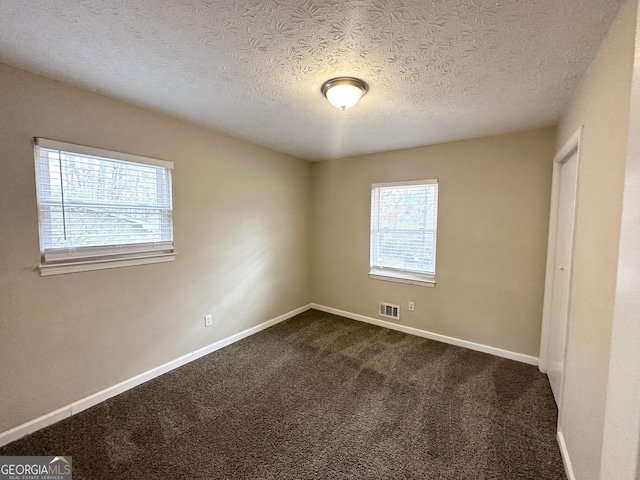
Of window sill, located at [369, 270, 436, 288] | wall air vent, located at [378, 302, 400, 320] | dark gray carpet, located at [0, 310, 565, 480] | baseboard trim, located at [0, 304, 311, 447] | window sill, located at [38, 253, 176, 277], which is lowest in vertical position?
dark gray carpet, located at [0, 310, 565, 480]

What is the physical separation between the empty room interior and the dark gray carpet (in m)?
0.02

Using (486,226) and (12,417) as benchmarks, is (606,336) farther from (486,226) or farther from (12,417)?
(12,417)

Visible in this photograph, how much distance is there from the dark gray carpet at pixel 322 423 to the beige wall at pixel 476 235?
0.46m

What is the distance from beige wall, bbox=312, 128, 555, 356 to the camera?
2709mm

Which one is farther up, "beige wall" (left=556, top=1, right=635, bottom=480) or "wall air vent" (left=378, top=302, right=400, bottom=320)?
"beige wall" (left=556, top=1, right=635, bottom=480)

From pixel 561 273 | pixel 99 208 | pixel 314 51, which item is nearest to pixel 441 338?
pixel 561 273

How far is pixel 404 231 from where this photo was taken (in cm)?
356

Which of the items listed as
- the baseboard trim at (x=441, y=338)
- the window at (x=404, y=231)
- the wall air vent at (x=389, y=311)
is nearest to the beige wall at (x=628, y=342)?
the baseboard trim at (x=441, y=338)

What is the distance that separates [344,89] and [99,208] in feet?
6.83

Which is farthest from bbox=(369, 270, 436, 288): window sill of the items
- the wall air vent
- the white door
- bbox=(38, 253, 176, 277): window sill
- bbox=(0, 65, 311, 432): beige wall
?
bbox=(38, 253, 176, 277): window sill

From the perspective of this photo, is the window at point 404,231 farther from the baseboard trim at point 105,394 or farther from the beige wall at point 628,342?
the beige wall at point 628,342

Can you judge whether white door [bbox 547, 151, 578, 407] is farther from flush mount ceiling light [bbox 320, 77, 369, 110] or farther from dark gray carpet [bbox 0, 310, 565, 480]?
flush mount ceiling light [bbox 320, 77, 369, 110]

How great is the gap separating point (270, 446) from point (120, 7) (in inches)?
99.8

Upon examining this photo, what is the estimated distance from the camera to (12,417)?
1.77m
